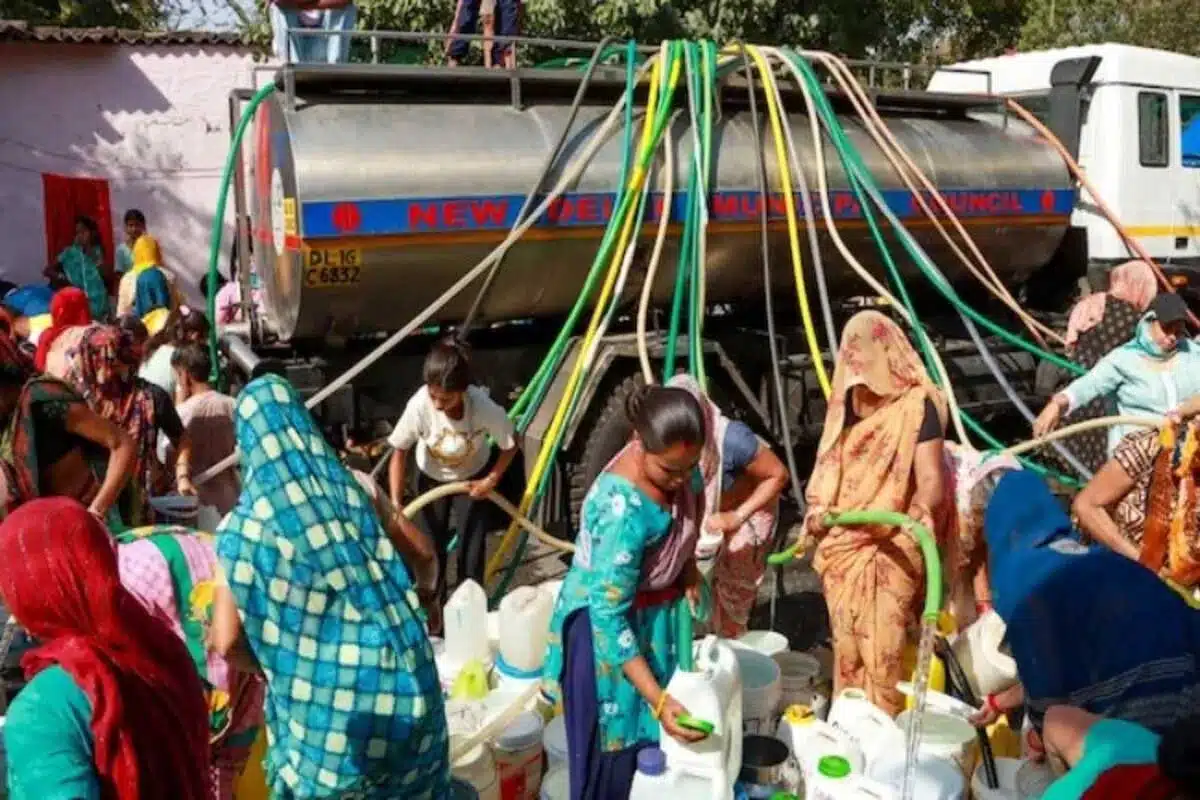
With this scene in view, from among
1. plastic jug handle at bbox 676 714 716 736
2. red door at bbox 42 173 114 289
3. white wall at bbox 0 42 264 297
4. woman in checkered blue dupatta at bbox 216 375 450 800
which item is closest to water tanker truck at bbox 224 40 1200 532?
plastic jug handle at bbox 676 714 716 736

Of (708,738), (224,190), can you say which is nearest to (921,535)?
(708,738)

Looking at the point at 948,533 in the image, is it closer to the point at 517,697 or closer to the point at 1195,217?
the point at 517,697

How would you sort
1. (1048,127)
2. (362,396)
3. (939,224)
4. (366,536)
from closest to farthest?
(366,536) < (362,396) < (939,224) < (1048,127)

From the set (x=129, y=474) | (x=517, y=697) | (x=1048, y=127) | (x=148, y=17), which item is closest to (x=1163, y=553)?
(x=517, y=697)

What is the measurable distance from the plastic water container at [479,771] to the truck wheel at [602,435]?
281 centimetres

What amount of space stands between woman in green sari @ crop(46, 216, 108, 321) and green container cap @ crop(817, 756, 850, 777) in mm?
7793

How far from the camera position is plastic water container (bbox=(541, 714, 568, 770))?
301cm

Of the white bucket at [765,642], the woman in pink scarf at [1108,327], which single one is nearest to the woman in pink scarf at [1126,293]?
the woman in pink scarf at [1108,327]

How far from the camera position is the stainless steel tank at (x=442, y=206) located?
4.99 meters

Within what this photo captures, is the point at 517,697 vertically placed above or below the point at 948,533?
below

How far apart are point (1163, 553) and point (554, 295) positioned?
3.15m

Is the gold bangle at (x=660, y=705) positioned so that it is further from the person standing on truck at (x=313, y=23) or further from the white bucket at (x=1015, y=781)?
the person standing on truck at (x=313, y=23)

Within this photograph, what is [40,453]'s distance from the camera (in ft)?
10.1

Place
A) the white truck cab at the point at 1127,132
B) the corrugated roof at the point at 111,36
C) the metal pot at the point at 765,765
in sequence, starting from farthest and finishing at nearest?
the corrugated roof at the point at 111,36 → the white truck cab at the point at 1127,132 → the metal pot at the point at 765,765
